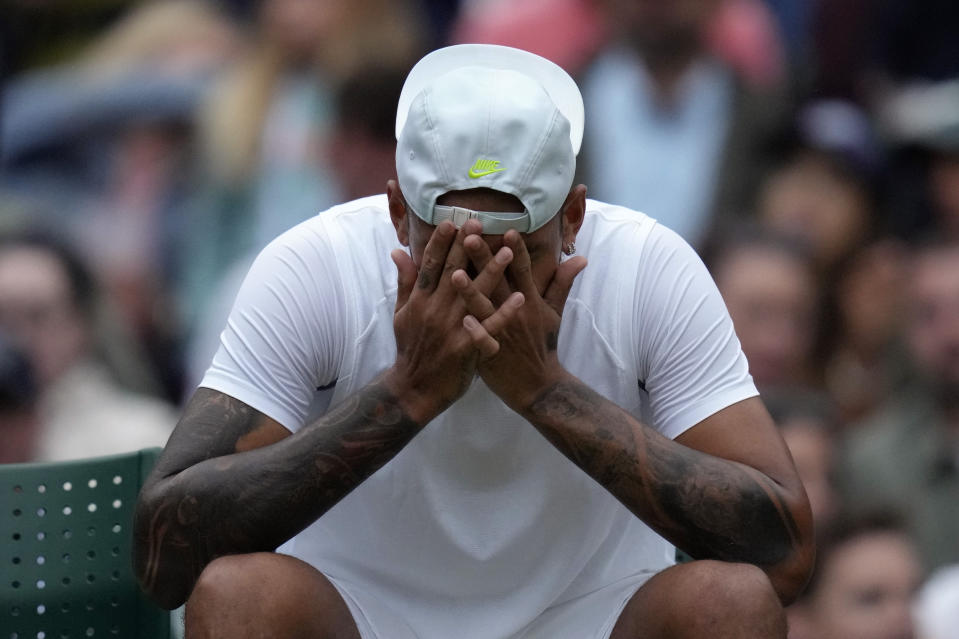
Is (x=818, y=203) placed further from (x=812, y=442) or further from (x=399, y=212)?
(x=399, y=212)

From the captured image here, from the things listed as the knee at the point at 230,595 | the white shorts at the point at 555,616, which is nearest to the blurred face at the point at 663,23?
the white shorts at the point at 555,616

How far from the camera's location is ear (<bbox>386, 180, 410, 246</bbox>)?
2807 millimetres

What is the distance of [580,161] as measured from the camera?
16.8 ft

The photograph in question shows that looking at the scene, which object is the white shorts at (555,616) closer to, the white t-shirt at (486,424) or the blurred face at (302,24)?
the white t-shirt at (486,424)

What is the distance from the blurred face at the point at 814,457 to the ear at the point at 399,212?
2000 millimetres

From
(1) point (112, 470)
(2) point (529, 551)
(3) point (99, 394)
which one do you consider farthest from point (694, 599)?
(3) point (99, 394)

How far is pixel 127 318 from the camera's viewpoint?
17.7 ft

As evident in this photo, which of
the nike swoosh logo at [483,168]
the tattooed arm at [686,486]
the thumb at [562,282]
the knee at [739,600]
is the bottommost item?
the knee at [739,600]

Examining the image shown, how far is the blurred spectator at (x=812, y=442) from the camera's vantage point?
4535 millimetres

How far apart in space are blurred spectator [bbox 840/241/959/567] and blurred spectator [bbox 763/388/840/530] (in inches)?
3.0

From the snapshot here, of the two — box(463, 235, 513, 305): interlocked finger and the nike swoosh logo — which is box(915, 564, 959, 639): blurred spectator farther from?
the nike swoosh logo

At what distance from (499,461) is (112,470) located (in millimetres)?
737

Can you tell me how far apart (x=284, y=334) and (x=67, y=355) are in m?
2.23

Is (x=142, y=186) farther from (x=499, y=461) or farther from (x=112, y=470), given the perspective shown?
(x=499, y=461)
